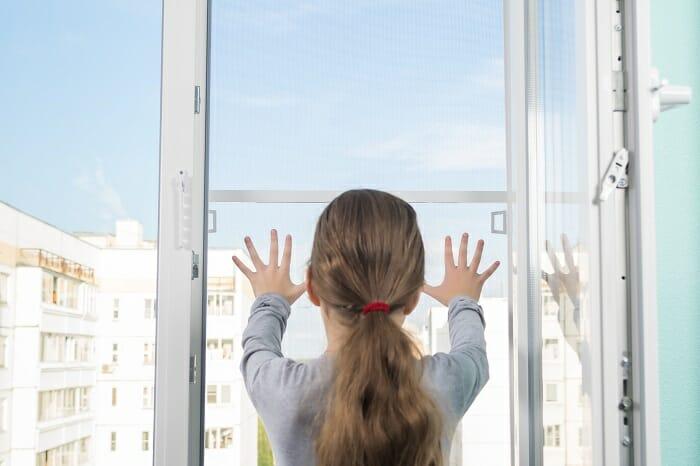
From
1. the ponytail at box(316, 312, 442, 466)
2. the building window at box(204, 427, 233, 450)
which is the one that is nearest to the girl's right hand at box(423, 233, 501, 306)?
the ponytail at box(316, 312, 442, 466)

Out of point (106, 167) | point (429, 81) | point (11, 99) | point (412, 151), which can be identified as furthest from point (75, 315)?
point (429, 81)

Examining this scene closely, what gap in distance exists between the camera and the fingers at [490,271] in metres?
1.45

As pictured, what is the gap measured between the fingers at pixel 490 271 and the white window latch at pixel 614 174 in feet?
1.13

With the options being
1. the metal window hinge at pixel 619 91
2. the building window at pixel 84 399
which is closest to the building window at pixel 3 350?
the building window at pixel 84 399

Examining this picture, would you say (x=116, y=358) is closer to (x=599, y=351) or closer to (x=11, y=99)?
(x=11, y=99)

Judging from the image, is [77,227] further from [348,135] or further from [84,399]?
[348,135]

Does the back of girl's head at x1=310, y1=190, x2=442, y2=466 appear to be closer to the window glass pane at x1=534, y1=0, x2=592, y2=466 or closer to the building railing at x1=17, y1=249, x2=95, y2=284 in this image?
the window glass pane at x1=534, y1=0, x2=592, y2=466

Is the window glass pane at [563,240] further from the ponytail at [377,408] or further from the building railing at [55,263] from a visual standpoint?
the building railing at [55,263]

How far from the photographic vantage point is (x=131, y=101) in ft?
4.87

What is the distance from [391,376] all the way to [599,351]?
0.33 m

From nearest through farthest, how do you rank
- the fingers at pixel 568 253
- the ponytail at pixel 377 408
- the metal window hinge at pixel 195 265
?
the ponytail at pixel 377 408, the fingers at pixel 568 253, the metal window hinge at pixel 195 265

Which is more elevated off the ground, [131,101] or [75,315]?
[131,101]

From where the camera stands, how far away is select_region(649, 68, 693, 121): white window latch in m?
1.16

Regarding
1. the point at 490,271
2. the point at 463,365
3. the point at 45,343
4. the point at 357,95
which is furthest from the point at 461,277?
the point at 45,343
